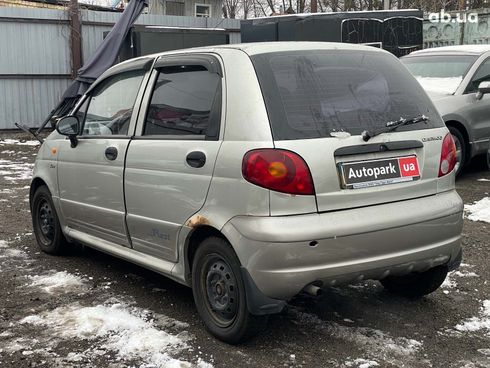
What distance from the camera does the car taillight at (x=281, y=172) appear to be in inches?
124

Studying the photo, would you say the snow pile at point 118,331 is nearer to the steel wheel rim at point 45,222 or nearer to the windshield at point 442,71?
the steel wheel rim at point 45,222

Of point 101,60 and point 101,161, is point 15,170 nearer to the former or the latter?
point 101,60

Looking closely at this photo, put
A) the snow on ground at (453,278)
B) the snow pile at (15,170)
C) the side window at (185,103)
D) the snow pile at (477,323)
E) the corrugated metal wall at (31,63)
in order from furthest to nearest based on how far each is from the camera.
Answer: the corrugated metal wall at (31,63) → the snow pile at (15,170) → the snow on ground at (453,278) → the snow pile at (477,323) → the side window at (185,103)

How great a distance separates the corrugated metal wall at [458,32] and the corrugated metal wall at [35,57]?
8.40 m

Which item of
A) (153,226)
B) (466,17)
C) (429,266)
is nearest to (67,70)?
(466,17)

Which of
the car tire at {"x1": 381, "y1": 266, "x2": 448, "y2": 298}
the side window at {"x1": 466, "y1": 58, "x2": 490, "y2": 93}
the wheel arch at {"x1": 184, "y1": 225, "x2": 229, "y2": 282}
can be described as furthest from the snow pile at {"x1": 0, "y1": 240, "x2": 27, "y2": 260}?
the side window at {"x1": 466, "y1": 58, "x2": 490, "y2": 93}

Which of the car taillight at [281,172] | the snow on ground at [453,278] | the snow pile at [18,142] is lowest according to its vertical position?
the snow on ground at [453,278]

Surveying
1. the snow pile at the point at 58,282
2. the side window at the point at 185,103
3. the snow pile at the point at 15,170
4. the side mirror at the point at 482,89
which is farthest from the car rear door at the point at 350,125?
the snow pile at the point at 15,170

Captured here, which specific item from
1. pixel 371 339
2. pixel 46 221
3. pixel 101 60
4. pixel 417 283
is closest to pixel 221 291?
pixel 371 339

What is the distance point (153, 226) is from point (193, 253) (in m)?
0.38

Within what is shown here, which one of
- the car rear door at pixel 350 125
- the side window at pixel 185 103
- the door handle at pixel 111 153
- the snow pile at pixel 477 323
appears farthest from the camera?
the door handle at pixel 111 153

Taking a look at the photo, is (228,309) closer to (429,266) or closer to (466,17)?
(429,266)

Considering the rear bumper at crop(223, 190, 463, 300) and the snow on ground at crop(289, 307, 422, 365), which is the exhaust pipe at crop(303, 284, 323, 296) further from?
the snow on ground at crop(289, 307, 422, 365)

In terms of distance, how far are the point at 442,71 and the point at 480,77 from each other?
0.53 meters
